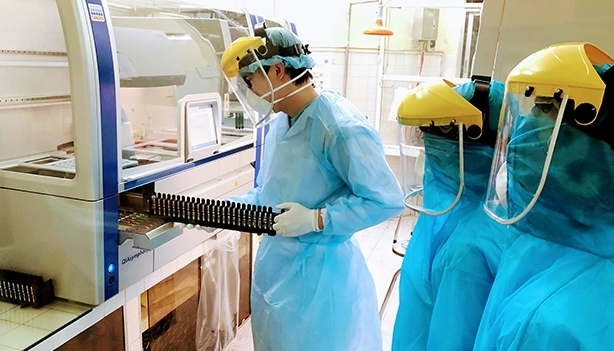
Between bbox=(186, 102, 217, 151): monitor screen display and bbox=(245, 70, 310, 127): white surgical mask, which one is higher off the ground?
bbox=(245, 70, 310, 127): white surgical mask

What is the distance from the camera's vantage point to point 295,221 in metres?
1.31

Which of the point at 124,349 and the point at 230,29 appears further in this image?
the point at 230,29

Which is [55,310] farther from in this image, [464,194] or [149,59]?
[464,194]

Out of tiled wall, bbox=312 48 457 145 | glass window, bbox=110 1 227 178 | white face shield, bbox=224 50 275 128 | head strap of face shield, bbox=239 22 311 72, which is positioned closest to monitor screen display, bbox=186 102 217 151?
glass window, bbox=110 1 227 178

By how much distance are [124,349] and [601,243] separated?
4.59 feet

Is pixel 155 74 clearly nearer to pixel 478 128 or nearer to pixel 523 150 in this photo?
pixel 478 128

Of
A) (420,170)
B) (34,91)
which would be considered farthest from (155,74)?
(420,170)

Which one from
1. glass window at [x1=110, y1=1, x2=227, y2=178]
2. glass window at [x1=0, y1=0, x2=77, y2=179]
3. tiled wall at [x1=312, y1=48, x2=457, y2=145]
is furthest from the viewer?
tiled wall at [x1=312, y1=48, x2=457, y2=145]

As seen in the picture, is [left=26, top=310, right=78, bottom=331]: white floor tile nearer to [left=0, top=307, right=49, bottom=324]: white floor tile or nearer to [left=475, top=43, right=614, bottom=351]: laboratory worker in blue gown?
[left=0, top=307, right=49, bottom=324]: white floor tile

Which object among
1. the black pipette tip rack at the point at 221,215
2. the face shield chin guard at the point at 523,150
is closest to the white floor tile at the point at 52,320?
the black pipette tip rack at the point at 221,215

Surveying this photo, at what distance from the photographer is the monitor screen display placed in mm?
1490

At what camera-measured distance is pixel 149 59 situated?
60.4 inches

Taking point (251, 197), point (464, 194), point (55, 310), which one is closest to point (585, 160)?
point (464, 194)

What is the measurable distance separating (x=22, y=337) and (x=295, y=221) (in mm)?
727
